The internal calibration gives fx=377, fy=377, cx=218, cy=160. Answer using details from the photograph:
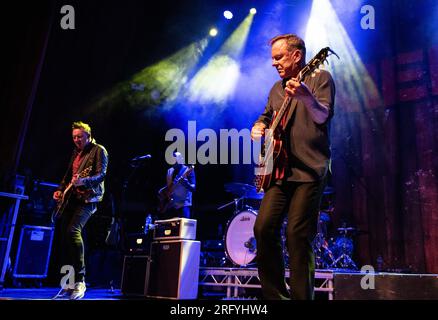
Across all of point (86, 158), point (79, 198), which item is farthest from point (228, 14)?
point (79, 198)

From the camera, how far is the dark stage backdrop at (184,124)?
6617 millimetres

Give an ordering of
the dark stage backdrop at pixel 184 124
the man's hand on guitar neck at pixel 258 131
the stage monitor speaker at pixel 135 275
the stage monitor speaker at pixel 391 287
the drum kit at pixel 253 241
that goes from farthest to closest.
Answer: the dark stage backdrop at pixel 184 124 → the drum kit at pixel 253 241 → the stage monitor speaker at pixel 135 275 → the stage monitor speaker at pixel 391 287 → the man's hand on guitar neck at pixel 258 131

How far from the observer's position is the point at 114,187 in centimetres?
923

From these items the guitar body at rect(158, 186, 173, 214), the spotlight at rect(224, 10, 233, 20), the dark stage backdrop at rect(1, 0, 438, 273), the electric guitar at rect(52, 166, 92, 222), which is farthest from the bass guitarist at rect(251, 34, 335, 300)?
the spotlight at rect(224, 10, 233, 20)

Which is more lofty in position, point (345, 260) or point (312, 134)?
point (312, 134)

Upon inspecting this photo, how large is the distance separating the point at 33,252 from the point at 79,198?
2.86 metres

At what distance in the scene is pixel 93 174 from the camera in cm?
505

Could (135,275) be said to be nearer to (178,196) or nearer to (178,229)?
(178,229)

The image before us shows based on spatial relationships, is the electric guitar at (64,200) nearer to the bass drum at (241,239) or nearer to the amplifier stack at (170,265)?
the amplifier stack at (170,265)

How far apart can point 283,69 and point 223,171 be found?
23.4ft

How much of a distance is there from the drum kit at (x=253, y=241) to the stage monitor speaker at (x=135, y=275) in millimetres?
1496

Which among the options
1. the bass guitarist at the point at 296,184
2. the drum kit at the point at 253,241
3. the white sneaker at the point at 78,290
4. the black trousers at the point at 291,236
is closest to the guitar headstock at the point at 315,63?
the bass guitarist at the point at 296,184

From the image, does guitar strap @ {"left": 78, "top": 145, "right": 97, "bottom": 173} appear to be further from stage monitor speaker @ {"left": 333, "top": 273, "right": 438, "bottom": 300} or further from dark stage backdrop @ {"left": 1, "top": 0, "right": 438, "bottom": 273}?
stage monitor speaker @ {"left": 333, "top": 273, "right": 438, "bottom": 300}
